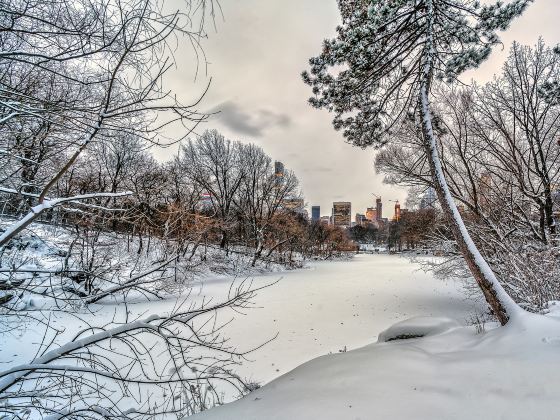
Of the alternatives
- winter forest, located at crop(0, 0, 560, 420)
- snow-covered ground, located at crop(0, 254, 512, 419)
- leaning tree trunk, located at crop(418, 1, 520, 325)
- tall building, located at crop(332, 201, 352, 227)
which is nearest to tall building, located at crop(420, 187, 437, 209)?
winter forest, located at crop(0, 0, 560, 420)

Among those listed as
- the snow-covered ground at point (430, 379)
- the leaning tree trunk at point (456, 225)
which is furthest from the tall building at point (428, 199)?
the snow-covered ground at point (430, 379)

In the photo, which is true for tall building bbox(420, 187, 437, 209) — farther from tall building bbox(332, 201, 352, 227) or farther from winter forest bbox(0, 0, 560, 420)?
tall building bbox(332, 201, 352, 227)

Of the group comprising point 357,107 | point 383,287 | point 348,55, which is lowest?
point 383,287

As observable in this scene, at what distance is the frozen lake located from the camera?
6.00 m

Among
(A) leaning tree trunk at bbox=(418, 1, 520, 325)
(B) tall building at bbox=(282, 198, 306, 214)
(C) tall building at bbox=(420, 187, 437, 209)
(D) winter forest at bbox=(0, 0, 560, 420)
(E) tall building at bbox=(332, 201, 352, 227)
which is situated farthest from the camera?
(E) tall building at bbox=(332, 201, 352, 227)

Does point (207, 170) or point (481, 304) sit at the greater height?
point (207, 170)

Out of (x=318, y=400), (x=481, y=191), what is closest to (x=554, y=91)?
(x=481, y=191)

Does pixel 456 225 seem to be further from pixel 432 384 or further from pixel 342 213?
pixel 342 213

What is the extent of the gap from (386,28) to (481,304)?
1055 centimetres

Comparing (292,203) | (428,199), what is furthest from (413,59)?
(292,203)

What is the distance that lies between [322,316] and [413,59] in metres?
7.71

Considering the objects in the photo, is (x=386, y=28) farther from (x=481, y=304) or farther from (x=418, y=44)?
(x=481, y=304)

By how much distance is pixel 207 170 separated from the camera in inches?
1144

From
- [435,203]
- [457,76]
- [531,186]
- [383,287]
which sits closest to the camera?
[457,76]
